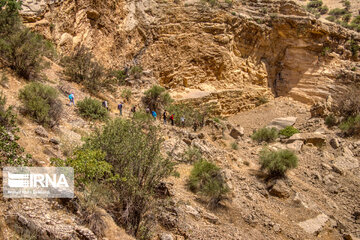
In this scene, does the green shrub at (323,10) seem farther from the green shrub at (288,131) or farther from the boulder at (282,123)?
the green shrub at (288,131)

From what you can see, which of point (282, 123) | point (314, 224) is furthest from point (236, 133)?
point (314, 224)

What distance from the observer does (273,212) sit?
779 centimetres

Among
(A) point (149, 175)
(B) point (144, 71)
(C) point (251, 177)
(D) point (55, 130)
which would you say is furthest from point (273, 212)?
(B) point (144, 71)

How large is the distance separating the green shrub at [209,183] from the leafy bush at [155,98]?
9.83 m

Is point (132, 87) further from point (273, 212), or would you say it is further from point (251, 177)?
point (273, 212)

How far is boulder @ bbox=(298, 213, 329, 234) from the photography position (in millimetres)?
7367

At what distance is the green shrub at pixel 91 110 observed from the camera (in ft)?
34.1

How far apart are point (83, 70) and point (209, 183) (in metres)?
10.0

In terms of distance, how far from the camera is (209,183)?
730cm

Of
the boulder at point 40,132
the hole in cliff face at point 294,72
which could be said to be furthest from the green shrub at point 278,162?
the hole in cliff face at point 294,72

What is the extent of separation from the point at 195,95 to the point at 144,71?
4.21 metres

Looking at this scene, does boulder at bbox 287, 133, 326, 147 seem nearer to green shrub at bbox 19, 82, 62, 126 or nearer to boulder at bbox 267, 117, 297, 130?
boulder at bbox 267, 117, 297, 130

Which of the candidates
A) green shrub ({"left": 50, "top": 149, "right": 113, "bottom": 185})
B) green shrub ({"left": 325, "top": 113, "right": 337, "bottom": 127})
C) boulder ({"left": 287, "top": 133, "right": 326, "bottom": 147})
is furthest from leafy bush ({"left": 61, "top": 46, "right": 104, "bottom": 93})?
green shrub ({"left": 325, "top": 113, "right": 337, "bottom": 127})

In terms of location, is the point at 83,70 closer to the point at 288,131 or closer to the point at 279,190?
the point at 279,190
